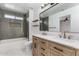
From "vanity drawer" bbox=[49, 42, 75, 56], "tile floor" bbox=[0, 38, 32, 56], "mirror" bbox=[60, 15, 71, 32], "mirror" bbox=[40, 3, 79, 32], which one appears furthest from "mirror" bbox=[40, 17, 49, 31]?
"vanity drawer" bbox=[49, 42, 75, 56]

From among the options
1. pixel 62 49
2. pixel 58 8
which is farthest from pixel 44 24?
pixel 62 49

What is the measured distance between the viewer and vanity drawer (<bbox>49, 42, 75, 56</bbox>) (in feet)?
→ 3.21

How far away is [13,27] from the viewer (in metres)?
1.82

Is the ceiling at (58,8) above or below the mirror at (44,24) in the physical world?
above

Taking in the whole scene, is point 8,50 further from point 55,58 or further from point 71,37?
point 71,37

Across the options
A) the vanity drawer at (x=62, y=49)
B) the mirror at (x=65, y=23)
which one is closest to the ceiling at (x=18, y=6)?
the mirror at (x=65, y=23)

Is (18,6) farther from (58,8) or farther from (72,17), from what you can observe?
(72,17)

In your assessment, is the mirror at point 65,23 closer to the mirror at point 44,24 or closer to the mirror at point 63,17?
the mirror at point 63,17

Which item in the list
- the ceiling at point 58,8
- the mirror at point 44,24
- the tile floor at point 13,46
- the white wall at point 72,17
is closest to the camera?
the white wall at point 72,17

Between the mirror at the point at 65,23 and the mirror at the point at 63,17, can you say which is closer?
the mirror at the point at 63,17

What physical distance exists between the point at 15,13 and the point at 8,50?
0.91 metres

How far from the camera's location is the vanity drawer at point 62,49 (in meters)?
0.98

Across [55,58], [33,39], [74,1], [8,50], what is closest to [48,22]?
[33,39]

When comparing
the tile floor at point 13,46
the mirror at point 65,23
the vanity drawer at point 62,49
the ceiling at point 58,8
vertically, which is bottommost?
the tile floor at point 13,46
